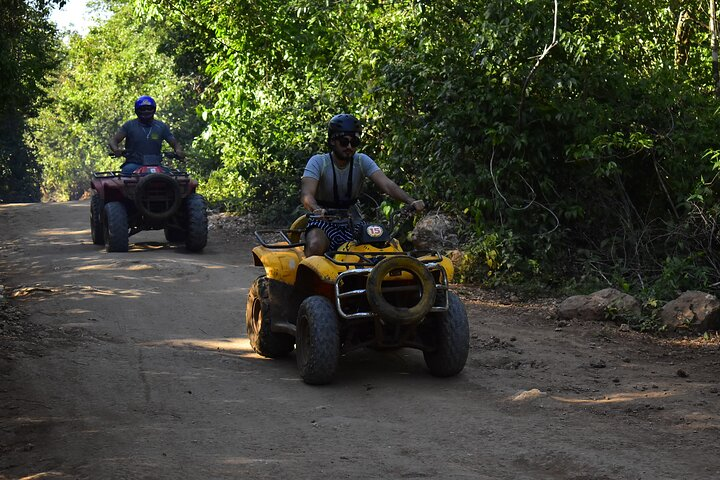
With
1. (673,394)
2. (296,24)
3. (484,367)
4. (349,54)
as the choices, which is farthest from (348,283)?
(296,24)

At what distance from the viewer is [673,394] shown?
691 cm

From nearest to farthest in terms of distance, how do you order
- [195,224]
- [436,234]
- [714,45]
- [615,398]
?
[615,398]
[714,45]
[436,234]
[195,224]

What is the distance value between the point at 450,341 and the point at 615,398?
1296 mm

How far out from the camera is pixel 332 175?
7.81 meters

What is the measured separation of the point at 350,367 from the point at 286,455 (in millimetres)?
2347

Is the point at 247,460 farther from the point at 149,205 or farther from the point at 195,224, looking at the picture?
the point at 149,205

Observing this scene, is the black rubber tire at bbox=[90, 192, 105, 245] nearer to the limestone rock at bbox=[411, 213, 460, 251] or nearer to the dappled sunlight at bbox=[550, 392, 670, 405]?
the limestone rock at bbox=[411, 213, 460, 251]

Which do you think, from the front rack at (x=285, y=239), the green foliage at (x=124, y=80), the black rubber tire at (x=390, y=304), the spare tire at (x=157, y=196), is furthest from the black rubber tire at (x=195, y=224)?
the green foliage at (x=124, y=80)

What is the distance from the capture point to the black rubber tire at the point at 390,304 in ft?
22.1

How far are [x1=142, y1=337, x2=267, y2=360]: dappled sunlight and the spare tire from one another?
18.1 ft

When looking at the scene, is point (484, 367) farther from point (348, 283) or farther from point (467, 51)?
point (467, 51)

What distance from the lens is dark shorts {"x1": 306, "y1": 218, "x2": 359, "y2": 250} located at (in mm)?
7555

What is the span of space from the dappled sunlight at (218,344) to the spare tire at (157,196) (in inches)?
217

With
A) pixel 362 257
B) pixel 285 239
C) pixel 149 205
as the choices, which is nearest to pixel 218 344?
pixel 285 239
